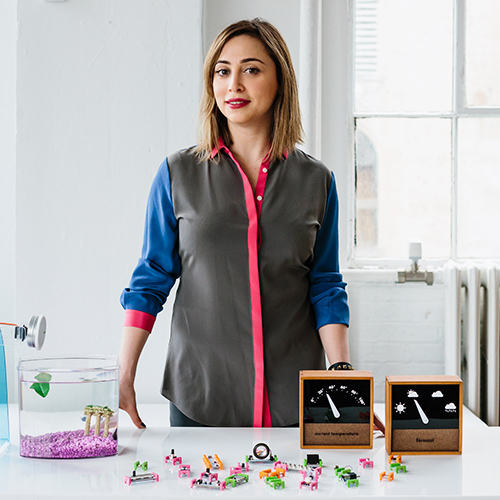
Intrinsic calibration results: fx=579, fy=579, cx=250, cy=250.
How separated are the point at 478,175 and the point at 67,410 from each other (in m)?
1.93

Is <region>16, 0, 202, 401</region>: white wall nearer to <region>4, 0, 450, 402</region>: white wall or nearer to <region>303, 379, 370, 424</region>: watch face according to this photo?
<region>4, 0, 450, 402</region>: white wall

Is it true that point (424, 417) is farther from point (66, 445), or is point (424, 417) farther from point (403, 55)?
point (403, 55)

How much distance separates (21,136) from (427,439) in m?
1.73

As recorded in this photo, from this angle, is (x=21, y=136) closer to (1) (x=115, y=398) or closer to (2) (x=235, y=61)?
(2) (x=235, y=61)

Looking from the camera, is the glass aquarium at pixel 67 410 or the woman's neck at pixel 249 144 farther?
the woman's neck at pixel 249 144

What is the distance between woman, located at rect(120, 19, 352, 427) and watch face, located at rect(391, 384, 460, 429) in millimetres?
324

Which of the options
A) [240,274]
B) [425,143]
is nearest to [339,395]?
[240,274]

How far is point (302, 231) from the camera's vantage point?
1.31 metres

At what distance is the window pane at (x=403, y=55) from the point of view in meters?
2.29

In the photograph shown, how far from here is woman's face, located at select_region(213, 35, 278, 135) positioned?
51.6 inches

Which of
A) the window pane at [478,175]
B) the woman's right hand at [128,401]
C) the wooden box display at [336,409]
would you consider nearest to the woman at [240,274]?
the woman's right hand at [128,401]

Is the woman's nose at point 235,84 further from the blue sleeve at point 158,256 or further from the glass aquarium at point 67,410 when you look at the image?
the glass aquarium at point 67,410

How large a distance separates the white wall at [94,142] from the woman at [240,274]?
75cm

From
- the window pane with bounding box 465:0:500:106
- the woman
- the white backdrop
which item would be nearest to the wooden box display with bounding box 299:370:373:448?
the woman
